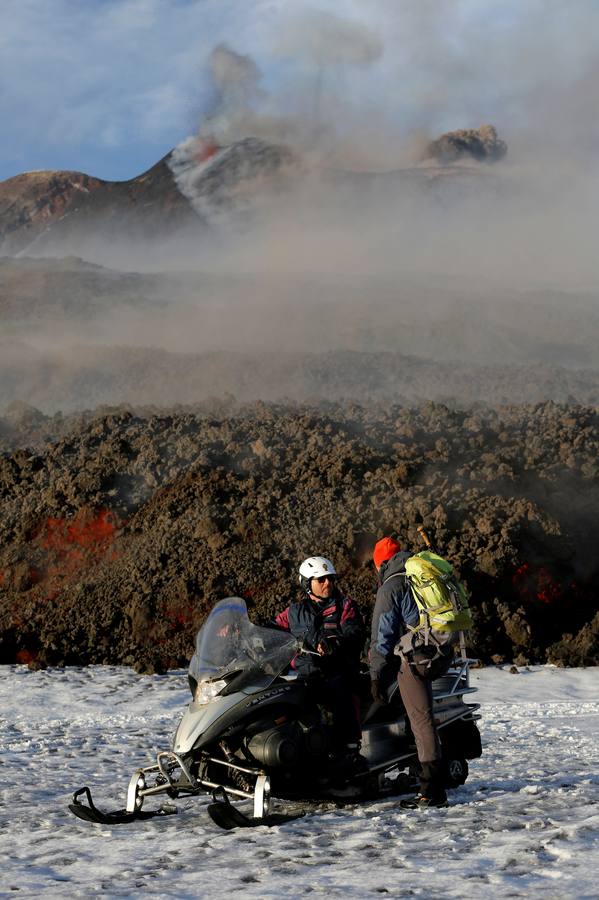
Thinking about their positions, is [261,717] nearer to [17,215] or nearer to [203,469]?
[203,469]

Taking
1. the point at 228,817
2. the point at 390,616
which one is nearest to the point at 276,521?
the point at 390,616

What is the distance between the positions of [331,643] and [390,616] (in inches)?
19.2

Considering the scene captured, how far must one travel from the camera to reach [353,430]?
69.6ft

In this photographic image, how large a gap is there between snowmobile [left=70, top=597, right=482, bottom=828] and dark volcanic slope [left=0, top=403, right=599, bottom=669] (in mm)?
7807

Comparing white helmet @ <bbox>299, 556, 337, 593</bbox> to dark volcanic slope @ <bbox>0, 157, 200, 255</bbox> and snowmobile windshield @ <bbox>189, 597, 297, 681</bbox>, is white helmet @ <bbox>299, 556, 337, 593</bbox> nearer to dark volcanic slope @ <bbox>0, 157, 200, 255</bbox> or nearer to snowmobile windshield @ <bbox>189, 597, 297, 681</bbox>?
snowmobile windshield @ <bbox>189, 597, 297, 681</bbox>

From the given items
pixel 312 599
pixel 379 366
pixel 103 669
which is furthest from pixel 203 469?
pixel 379 366

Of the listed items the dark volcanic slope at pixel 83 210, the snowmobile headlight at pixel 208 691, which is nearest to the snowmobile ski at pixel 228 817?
the snowmobile headlight at pixel 208 691

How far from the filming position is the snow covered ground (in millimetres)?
5707

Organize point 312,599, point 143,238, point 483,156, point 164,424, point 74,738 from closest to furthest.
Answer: point 312,599
point 74,738
point 164,424
point 143,238
point 483,156

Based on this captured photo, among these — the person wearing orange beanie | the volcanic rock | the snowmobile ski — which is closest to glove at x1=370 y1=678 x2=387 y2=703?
the person wearing orange beanie

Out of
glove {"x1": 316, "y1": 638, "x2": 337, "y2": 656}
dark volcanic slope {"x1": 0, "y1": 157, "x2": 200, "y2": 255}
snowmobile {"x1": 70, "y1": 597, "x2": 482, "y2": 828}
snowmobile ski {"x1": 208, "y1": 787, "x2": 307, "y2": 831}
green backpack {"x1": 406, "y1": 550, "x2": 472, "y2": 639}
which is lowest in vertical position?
snowmobile ski {"x1": 208, "y1": 787, "x2": 307, "y2": 831}

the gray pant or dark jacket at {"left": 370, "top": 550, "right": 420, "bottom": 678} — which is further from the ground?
dark jacket at {"left": 370, "top": 550, "right": 420, "bottom": 678}

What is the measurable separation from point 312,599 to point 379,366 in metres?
36.6

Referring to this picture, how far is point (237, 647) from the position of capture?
718 cm
